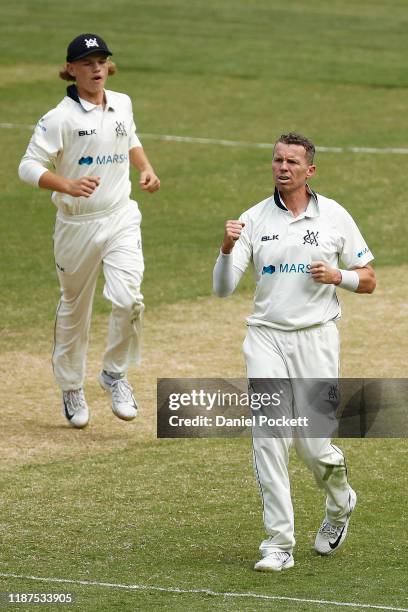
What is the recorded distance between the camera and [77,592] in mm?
8047

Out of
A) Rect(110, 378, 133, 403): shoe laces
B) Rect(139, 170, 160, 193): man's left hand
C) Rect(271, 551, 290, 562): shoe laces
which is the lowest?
Rect(271, 551, 290, 562): shoe laces

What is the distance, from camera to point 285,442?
8.52 m

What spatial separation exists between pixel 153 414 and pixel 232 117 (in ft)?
43.1

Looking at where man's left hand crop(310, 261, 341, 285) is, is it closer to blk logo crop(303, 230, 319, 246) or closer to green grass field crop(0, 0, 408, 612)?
blk logo crop(303, 230, 319, 246)

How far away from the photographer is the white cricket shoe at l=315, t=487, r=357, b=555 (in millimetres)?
8812

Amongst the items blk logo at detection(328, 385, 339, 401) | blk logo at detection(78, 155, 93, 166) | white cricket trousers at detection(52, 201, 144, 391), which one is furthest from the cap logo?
blk logo at detection(328, 385, 339, 401)

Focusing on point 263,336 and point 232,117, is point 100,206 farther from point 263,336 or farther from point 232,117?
point 232,117

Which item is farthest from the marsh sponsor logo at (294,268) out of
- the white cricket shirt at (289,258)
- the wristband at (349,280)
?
the wristband at (349,280)

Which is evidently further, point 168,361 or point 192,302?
point 192,302

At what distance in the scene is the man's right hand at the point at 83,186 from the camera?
10.7 metres

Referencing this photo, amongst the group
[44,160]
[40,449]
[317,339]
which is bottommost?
[40,449]

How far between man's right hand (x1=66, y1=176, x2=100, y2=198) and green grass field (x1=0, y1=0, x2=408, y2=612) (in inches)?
78.0

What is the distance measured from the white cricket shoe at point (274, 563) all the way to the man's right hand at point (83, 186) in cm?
342

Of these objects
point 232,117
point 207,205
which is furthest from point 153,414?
→ point 232,117
